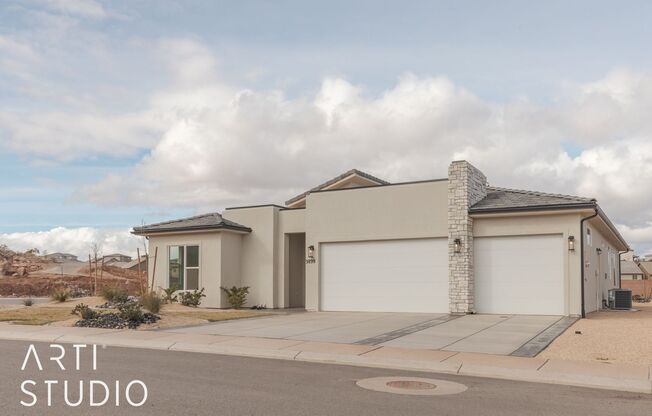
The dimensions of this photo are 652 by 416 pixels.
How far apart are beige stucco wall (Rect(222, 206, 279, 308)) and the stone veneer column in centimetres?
775

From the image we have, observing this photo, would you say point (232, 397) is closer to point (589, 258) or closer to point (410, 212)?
point (410, 212)

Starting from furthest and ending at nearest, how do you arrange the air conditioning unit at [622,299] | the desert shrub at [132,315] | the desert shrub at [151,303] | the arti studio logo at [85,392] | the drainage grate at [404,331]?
the air conditioning unit at [622,299]
the desert shrub at [151,303]
the desert shrub at [132,315]
the drainage grate at [404,331]
the arti studio logo at [85,392]

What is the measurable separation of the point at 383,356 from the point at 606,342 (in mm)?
5539

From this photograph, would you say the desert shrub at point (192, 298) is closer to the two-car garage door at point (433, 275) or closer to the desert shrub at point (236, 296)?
the desert shrub at point (236, 296)

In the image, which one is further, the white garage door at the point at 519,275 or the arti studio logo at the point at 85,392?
the white garage door at the point at 519,275

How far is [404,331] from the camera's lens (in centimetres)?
1614

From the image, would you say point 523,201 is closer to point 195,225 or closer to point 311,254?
point 311,254

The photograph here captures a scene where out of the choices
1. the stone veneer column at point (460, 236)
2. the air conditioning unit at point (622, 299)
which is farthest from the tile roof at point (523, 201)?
the air conditioning unit at point (622, 299)

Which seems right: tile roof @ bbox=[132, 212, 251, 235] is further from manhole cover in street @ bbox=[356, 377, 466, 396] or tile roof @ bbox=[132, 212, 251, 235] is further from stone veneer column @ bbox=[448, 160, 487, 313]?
manhole cover in street @ bbox=[356, 377, 466, 396]

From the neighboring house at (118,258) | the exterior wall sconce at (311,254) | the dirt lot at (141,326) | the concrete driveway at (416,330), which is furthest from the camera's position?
the neighboring house at (118,258)

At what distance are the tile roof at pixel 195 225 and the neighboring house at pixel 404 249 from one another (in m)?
0.08

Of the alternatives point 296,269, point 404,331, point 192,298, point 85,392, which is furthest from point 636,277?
point 85,392

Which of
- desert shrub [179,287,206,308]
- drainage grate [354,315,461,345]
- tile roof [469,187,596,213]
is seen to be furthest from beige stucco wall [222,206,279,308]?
tile roof [469,187,596,213]

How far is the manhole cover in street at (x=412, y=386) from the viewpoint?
29.0 ft
